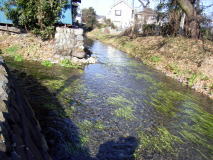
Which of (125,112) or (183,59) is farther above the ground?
(183,59)

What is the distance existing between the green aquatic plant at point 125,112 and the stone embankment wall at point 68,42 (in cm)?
857

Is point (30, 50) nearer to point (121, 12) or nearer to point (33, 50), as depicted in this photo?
point (33, 50)

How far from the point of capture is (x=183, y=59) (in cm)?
1619

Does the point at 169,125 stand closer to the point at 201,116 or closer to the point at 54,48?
the point at 201,116

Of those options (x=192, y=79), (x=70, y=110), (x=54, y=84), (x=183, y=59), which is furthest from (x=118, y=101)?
(x=183, y=59)

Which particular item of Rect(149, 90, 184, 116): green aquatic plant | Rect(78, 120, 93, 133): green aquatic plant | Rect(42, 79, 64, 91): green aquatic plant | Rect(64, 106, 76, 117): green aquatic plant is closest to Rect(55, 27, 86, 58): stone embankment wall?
Rect(42, 79, 64, 91): green aquatic plant

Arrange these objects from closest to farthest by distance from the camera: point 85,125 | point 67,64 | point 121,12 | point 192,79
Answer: point 85,125 < point 192,79 < point 67,64 < point 121,12

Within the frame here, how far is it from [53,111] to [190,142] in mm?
4452

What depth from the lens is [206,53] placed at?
52.4 ft

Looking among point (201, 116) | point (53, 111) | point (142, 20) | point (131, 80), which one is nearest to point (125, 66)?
point (131, 80)

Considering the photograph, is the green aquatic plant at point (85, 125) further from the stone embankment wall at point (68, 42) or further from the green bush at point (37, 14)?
the green bush at point (37, 14)

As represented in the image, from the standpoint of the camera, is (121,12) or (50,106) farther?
(121,12)

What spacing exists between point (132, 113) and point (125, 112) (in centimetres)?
26

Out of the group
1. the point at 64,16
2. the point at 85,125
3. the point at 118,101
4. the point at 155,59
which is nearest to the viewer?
the point at 85,125
